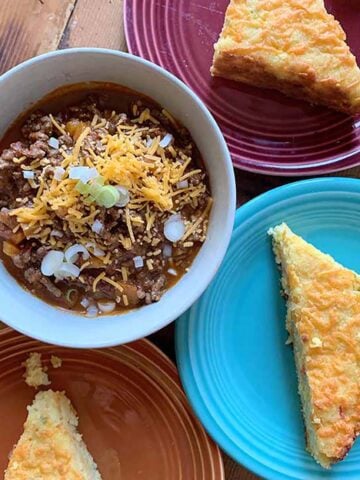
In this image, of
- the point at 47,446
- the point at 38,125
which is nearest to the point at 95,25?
the point at 38,125

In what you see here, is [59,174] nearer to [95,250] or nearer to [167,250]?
[95,250]

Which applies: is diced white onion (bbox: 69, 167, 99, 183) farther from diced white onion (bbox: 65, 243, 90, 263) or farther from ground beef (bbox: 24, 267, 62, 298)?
ground beef (bbox: 24, 267, 62, 298)

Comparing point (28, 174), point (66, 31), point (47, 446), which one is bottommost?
point (47, 446)

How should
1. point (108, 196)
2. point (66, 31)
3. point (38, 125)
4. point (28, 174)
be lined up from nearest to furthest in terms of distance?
1. point (108, 196)
2. point (28, 174)
3. point (38, 125)
4. point (66, 31)

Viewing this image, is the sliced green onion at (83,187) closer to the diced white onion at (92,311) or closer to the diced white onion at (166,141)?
the diced white onion at (166,141)

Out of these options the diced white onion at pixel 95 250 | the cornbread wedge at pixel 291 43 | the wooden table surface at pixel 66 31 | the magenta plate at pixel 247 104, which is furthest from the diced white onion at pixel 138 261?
the cornbread wedge at pixel 291 43
